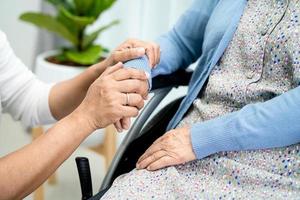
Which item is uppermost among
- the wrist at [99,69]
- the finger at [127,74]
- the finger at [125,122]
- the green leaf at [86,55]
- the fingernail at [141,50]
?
the fingernail at [141,50]

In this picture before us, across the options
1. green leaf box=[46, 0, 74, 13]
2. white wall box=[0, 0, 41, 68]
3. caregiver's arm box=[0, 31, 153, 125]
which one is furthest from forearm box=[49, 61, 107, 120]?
white wall box=[0, 0, 41, 68]

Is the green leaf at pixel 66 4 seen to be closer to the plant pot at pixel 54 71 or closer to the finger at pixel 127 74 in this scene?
the plant pot at pixel 54 71

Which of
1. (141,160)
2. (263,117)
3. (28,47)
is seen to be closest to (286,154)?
(263,117)

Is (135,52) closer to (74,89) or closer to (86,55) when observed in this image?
(74,89)

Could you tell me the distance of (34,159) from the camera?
30.3 inches

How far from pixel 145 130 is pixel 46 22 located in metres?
0.93

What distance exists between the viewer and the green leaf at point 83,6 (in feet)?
5.84

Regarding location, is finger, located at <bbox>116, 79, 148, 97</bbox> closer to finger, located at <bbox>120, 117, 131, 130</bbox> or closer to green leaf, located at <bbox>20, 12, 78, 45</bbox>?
finger, located at <bbox>120, 117, 131, 130</bbox>

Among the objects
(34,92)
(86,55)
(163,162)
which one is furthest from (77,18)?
(163,162)

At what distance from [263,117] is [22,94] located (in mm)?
682

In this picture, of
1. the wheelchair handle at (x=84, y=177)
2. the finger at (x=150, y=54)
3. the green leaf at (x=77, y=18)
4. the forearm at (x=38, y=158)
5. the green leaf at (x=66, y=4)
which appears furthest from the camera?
the green leaf at (x=66, y=4)

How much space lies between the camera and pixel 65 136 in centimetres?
79

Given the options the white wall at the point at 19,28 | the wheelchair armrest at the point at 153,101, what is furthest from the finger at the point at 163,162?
the white wall at the point at 19,28

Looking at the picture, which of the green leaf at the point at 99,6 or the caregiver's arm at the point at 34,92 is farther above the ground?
the green leaf at the point at 99,6
